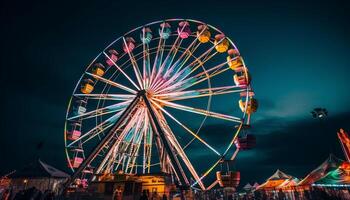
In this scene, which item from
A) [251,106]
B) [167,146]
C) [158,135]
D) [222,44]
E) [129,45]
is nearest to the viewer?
[167,146]

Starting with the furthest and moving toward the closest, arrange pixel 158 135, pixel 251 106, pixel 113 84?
pixel 113 84
pixel 251 106
pixel 158 135

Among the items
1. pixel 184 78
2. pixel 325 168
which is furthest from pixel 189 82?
pixel 325 168

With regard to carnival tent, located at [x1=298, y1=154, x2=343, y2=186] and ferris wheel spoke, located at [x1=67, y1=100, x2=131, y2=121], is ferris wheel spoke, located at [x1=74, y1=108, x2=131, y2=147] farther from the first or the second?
carnival tent, located at [x1=298, y1=154, x2=343, y2=186]

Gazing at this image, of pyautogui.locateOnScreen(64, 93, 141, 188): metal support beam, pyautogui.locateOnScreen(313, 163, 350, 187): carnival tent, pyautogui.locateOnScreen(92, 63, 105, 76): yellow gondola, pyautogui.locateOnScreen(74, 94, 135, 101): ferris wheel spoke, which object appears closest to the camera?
pyautogui.locateOnScreen(313, 163, 350, 187): carnival tent

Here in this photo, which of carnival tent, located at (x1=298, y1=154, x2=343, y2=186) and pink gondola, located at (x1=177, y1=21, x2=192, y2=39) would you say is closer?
carnival tent, located at (x1=298, y1=154, x2=343, y2=186)

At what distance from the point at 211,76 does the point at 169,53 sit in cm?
419

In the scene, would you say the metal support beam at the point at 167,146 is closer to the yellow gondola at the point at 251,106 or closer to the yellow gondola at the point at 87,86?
the yellow gondola at the point at 87,86

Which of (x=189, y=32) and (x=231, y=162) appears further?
(x=189, y=32)

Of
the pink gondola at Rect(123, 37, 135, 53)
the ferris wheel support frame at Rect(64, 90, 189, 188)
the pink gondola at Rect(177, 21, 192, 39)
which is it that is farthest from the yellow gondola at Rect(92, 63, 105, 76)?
the pink gondola at Rect(177, 21, 192, 39)

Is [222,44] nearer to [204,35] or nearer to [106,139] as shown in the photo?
[204,35]

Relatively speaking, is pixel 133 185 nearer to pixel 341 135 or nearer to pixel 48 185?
pixel 341 135

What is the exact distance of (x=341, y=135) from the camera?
62.7ft

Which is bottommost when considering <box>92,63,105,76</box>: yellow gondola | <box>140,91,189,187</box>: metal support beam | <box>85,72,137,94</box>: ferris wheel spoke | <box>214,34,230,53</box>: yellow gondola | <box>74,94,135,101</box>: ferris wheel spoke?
<box>140,91,189,187</box>: metal support beam

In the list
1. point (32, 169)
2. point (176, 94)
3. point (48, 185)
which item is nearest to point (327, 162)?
point (176, 94)
